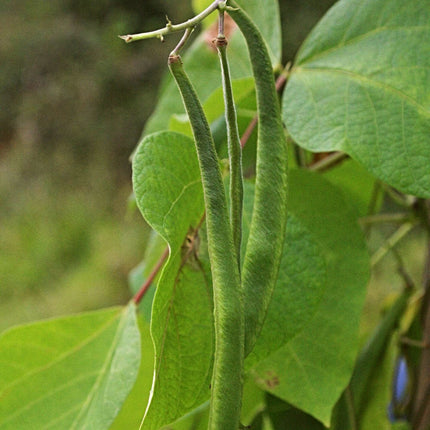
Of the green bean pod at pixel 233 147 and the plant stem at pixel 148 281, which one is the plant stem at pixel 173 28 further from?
the plant stem at pixel 148 281

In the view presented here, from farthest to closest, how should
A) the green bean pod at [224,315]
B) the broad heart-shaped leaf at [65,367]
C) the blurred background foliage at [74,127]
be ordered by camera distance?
the blurred background foliage at [74,127]
the broad heart-shaped leaf at [65,367]
the green bean pod at [224,315]

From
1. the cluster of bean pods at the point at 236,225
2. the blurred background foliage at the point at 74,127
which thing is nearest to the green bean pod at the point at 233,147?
the cluster of bean pods at the point at 236,225

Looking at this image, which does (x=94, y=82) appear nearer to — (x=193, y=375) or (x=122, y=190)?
(x=122, y=190)

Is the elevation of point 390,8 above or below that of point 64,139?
above

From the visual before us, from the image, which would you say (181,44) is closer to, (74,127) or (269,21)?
(269,21)

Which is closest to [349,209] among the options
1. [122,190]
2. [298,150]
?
[298,150]

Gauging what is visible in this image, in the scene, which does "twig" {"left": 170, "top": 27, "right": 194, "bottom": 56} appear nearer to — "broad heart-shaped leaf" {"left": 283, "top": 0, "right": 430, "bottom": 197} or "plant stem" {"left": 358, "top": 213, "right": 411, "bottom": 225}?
"broad heart-shaped leaf" {"left": 283, "top": 0, "right": 430, "bottom": 197}
